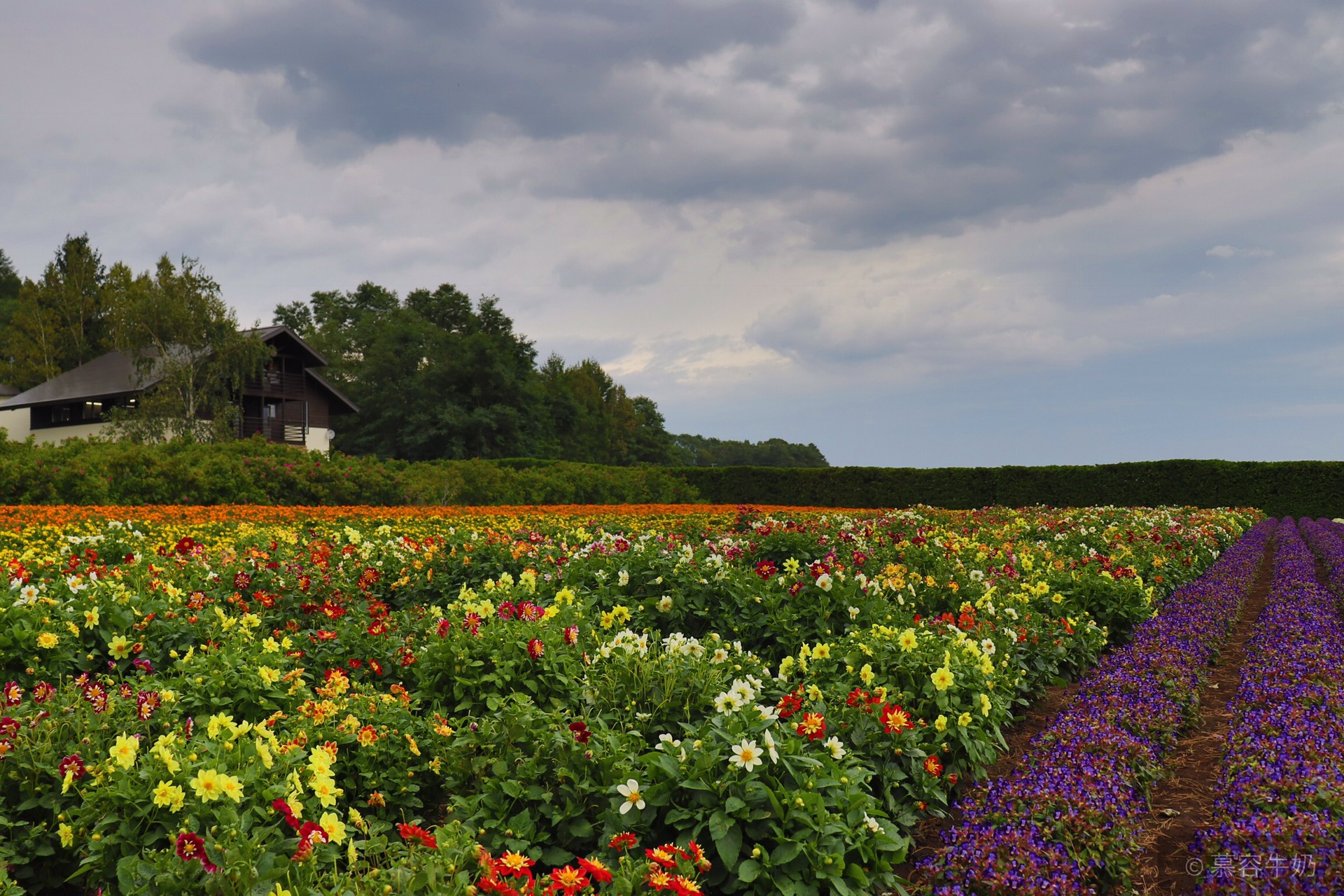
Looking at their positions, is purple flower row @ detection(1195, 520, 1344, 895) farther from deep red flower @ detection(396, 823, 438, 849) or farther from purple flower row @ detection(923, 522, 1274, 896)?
deep red flower @ detection(396, 823, 438, 849)

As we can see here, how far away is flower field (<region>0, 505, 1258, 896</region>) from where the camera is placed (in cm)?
255

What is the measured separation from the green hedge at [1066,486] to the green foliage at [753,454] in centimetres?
2951

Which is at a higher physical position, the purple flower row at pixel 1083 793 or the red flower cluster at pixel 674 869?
the red flower cluster at pixel 674 869

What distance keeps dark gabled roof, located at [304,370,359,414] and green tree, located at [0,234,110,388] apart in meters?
12.8

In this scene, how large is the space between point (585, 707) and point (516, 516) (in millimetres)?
9019

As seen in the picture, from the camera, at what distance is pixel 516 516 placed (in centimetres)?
1228

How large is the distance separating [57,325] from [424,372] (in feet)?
67.7

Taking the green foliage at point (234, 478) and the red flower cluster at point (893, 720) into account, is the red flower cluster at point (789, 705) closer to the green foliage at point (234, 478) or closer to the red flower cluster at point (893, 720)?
the red flower cluster at point (893, 720)

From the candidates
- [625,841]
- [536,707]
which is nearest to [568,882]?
[625,841]

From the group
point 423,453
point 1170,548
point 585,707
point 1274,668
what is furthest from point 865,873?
→ point 423,453

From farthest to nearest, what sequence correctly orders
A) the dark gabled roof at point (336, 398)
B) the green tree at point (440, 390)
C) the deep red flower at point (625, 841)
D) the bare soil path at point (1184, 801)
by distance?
1. the green tree at point (440, 390)
2. the dark gabled roof at point (336, 398)
3. the bare soil path at point (1184, 801)
4. the deep red flower at point (625, 841)

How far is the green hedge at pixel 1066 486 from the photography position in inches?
857

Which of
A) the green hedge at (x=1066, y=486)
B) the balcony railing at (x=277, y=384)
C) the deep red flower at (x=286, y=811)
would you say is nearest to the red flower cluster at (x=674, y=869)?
the deep red flower at (x=286, y=811)

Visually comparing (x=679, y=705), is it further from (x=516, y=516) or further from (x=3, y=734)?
(x=516, y=516)
